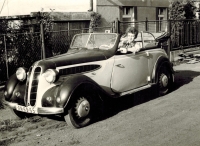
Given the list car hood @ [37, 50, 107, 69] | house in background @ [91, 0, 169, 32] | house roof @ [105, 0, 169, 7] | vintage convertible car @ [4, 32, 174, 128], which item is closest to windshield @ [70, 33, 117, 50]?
vintage convertible car @ [4, 32, 174, 128]

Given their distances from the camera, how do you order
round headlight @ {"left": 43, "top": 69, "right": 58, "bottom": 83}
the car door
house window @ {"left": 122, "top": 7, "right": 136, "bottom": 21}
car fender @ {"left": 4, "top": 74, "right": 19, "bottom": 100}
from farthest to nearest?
1. house window @ {"left": 122, "top": 7, "right": 136, "bottom": 21}
2. the car door
3. car fender @ {"left": 4, "top": 74, "right": 19, "bottom": 100}
4. round headlight @ {"left": 43, "top": 69, "right": 58, "bottom": 83}

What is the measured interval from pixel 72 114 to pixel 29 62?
14.2 ft

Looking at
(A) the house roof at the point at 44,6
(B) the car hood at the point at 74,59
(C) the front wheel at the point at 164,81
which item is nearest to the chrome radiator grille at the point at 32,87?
(B) the car hood at the point at 74,59

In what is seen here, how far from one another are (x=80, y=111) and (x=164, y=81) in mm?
2871

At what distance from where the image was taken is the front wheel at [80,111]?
5.24 m

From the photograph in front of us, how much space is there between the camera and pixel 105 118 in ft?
19.4

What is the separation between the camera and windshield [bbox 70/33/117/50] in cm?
643

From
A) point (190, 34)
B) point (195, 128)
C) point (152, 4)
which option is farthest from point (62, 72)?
point (152, 4)

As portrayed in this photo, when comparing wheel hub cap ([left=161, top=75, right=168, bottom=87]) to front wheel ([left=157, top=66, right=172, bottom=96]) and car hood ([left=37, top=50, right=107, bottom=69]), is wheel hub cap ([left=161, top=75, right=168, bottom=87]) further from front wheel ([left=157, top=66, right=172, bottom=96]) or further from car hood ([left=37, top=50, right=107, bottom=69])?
car hood ([left=37, top=50, right=107, bottom=69])

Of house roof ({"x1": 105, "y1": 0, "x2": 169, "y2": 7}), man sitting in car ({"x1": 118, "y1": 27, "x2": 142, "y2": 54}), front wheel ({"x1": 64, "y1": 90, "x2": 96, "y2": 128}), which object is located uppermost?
house roof ({"x1": 105, "y1": 0, "x2": 169, "y2": 7})

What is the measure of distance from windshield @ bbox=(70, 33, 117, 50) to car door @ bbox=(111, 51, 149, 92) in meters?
0.36

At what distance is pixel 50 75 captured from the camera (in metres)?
5.18

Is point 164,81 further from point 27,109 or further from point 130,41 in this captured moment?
point 27,109

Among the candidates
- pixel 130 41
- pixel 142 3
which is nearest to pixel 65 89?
pixel 130 41
